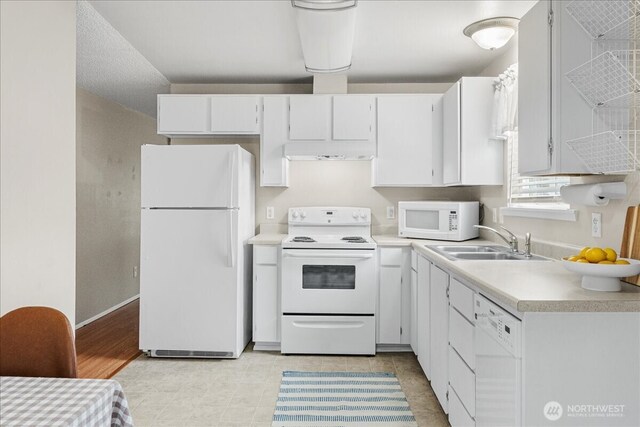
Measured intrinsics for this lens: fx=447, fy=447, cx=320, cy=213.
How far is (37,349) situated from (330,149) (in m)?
2.65

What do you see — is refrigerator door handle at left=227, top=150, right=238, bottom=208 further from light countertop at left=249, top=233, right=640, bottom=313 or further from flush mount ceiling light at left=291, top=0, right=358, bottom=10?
light countertop at left=249, top=233, right=640, bottom=313

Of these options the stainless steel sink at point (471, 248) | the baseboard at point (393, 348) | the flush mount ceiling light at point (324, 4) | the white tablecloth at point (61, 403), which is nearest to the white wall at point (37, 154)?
the white tablecloth at point (61, 403)

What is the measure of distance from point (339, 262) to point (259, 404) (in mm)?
1216

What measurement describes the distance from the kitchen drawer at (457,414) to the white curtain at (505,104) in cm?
172

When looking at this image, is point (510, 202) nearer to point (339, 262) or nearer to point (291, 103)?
point (339, 262)

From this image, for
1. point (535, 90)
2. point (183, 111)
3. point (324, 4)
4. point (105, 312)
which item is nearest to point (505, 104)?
point (535, 90)

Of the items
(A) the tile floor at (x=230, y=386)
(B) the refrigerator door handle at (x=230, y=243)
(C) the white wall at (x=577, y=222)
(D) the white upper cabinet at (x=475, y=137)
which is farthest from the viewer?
(B) the refrigerator door handle at (x=230, y=243)

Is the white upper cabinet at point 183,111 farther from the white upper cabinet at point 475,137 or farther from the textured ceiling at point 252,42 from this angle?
the white upper cabinet at point 475,137

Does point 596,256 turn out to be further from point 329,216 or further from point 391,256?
point 329,216

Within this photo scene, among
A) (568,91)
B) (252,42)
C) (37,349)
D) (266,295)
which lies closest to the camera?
(37,349)

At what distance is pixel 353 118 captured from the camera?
12.6 feet

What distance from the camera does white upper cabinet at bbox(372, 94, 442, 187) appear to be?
12.5ft

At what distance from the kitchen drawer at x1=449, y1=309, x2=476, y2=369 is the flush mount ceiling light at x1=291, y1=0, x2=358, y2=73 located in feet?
5.67

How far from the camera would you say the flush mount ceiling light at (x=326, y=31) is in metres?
2.44
